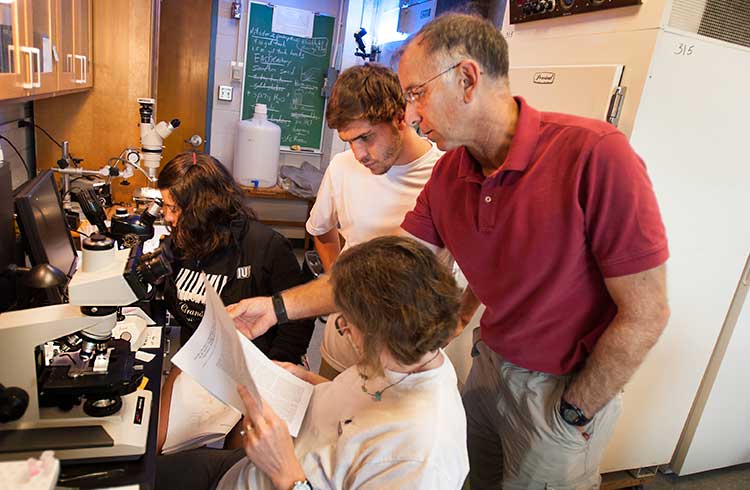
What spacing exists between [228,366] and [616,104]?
1.39 meters

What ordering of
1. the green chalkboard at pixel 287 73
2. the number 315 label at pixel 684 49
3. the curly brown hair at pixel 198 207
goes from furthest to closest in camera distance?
the green chalkboard at pixel 287 73, the curly brown hair at pixel 198 207, the number 315 label at pixel 684 49

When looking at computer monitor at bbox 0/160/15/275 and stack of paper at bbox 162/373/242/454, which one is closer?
computer monitor at bbox 0/160/15/275

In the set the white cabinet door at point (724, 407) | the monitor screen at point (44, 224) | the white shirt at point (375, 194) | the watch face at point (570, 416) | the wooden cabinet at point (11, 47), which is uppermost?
the wooden cabinet at point (11, 47)

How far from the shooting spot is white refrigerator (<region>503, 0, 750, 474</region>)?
160cm

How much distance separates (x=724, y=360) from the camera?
84.6 inches

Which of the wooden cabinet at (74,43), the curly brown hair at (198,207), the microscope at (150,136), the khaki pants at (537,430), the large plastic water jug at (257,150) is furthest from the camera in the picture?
the large plastic water jug at (257,150)

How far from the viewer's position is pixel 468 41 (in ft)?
3.56

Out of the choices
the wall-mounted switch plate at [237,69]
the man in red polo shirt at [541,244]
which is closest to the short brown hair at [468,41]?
the man in red polo shirt at [541,244]

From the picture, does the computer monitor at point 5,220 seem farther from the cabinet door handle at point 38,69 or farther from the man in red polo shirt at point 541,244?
the man in red polo shirt at point 541,244

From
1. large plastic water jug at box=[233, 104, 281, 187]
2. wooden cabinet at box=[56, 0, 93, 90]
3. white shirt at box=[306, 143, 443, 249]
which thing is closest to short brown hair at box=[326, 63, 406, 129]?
white shirt at box=[306, 143, 443, 249]

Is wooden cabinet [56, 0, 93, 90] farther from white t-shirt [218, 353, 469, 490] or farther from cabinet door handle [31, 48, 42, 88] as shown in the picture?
white t-shirt [218, 353, 469, 490]

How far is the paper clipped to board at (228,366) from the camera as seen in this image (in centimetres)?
100

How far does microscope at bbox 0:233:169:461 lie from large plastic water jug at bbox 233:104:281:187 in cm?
342

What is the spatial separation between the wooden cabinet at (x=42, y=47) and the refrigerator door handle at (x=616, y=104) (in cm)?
171
